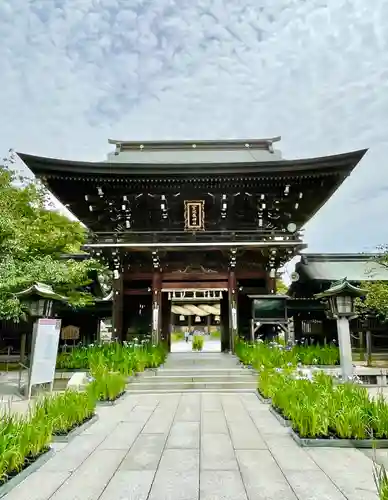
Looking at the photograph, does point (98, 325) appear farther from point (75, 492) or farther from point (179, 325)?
point (179, 325)

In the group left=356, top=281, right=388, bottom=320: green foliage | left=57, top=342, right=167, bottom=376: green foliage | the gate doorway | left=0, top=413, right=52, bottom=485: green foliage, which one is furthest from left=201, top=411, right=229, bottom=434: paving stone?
the gate doorway

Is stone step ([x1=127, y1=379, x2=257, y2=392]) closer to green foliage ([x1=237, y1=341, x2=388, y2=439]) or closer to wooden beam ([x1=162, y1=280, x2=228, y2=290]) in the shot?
green foliage ([x1=237, y1=341, x2=388, y2=439])

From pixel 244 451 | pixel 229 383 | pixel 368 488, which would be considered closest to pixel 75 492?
pixel 244 451

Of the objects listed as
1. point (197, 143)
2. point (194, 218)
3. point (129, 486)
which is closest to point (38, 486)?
point (129, 486)

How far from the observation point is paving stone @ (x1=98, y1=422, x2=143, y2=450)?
5129mm

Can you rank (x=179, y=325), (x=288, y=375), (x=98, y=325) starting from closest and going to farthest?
(x=288, y=375) → (x=98, y=325) → (x=179, y=325)

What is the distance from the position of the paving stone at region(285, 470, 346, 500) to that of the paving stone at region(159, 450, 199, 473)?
1056 mm

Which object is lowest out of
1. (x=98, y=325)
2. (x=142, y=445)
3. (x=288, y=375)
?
(x=142, y=445)

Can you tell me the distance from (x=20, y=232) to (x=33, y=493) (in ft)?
30.9

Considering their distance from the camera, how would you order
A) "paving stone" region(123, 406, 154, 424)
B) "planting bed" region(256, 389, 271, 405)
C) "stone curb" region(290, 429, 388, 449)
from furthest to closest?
1. "planting bed" region(256, 389, 271, 405)
2. "paving stone" region(123, 406, 154, 424)
3. "stone curb" region(290, 429, 388, 449)

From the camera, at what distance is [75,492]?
3.60m

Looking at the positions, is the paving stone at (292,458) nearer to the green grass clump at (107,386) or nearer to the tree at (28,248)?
the green grass clump at (107,386)

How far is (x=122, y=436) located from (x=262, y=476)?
2445mm

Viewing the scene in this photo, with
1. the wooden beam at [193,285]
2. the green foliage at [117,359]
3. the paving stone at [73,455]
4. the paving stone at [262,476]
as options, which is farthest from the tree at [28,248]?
the paving stone at [262,476]
